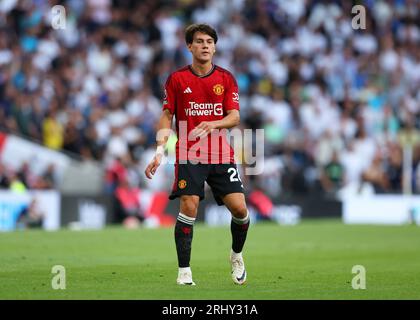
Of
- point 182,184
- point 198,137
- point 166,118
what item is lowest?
point 182,184

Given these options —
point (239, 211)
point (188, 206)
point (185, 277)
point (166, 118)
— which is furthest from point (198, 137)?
point (185, 277)

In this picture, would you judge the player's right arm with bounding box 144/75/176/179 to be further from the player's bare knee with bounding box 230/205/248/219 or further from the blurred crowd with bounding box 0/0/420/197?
the blurred crowd with bounding box 0/0/420/197

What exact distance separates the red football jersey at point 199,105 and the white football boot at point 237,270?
3.62ft

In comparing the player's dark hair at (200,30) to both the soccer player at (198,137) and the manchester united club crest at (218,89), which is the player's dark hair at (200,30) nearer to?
the soccer player at (198,137)

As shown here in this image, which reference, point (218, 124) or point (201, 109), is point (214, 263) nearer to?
point (201, 109)

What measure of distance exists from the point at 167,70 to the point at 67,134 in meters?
4.03

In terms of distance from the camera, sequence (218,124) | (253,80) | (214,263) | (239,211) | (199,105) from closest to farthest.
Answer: (218,124)
(199,105)
(239,211)
(214,263)
(253,80)

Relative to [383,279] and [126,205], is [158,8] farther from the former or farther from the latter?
[383,279]

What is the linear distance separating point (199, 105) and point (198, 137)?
0.37m

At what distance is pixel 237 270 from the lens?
12.0m

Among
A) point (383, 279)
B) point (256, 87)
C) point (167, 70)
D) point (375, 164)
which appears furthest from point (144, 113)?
point (383, 279)

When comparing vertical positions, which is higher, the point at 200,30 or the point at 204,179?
the point at 200,30

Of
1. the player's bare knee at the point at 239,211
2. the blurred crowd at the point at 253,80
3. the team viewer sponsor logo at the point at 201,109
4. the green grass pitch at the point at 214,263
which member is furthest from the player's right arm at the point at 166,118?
the blurred crowd at the point at 253,80

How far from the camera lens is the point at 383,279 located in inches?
505
